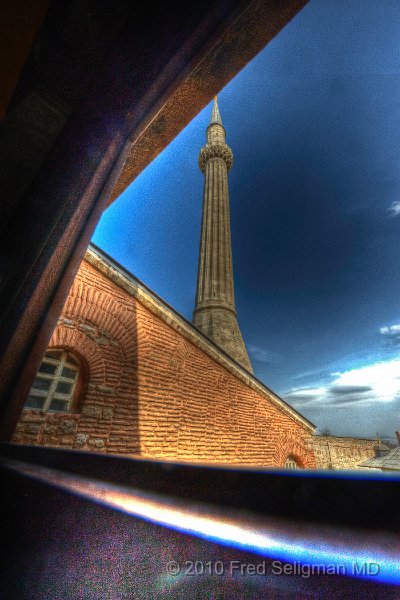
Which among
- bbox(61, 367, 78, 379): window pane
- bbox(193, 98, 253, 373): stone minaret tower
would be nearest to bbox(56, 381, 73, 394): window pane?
bbox(61, 367, 78, 379): window pane

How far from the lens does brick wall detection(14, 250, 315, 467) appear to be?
3406mm

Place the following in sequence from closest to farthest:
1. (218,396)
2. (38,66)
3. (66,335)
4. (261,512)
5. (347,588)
Answer: 1. (347,588)
2. (261,512)
3. (38,66)
4. (66,335)
5. (218,396)

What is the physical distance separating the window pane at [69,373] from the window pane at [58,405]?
332 mm

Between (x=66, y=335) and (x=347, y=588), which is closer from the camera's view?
(x=347, y=588)

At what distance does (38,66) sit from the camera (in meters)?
1.90

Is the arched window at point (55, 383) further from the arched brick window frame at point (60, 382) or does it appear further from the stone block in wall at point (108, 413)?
the stone block in wall at point (108, 413)

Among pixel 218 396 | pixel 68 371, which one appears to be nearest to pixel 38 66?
pixel 68 371

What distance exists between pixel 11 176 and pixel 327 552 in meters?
2.92

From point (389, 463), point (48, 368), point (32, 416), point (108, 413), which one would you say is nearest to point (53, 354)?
point (48, 368)

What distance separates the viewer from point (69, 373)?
3.54 meters

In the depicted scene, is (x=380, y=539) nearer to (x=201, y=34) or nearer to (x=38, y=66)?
(x=201, y=34)

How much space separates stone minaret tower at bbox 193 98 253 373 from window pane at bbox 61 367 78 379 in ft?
25.7

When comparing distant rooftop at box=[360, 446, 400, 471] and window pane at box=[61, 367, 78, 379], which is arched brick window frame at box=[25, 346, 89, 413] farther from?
distant rooftop at box=[360, 446, 400, 471]

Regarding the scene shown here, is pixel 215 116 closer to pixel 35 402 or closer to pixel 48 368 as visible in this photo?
pixel 48 368
